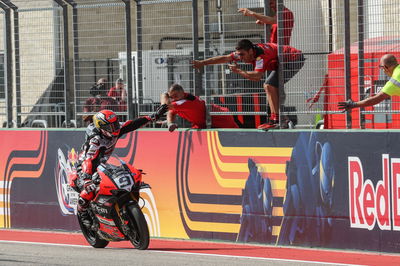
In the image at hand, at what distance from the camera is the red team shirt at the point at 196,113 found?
12.2 meters

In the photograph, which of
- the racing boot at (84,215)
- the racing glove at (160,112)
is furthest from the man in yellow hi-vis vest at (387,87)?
the racing boot at (84,215)

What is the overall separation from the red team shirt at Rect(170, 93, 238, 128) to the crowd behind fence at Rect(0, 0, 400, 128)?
0.38 ft

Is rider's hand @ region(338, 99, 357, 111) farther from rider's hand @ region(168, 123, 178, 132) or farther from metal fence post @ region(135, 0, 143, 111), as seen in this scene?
metal fence post @ region(135, 0, 143, 111)

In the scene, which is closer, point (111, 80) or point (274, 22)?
point (274, 22)

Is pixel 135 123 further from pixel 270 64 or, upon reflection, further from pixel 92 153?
pixel 270 64

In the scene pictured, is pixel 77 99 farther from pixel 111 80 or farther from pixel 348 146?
pixel 348 146

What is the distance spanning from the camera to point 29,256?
33.8 feet

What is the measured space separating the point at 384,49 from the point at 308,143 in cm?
157

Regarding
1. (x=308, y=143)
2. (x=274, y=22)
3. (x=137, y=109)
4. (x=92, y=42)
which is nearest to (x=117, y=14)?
(x=92, y=42)

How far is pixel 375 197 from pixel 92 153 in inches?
149

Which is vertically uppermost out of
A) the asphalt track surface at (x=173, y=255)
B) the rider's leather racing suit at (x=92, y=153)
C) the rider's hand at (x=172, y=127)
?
the rider's hand at (x=172, y=127)

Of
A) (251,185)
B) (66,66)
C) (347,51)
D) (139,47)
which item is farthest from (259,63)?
(66,66)

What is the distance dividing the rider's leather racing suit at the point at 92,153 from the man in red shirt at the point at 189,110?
826mm

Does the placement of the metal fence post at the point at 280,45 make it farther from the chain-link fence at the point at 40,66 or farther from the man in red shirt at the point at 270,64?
the chain-link fence at the point at 40,66
